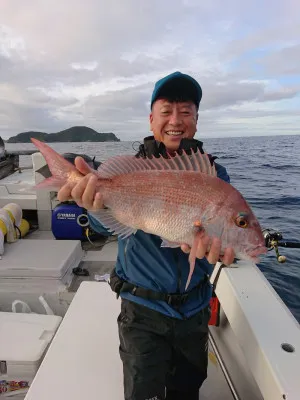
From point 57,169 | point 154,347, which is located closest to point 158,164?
point 57,169

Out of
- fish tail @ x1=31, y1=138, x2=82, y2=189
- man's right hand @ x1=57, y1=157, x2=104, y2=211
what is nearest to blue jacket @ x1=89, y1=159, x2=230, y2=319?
man's right hand @ x1=57, y1=157, x2=104, y2=211

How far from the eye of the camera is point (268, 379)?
234 centimetres

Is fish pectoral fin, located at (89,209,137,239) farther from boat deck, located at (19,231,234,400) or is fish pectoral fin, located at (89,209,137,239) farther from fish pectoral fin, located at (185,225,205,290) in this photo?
boat deck, located at (19,231,234,400)

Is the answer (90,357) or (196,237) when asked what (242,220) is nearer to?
(196,237)

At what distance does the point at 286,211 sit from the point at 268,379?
10918 millimetres

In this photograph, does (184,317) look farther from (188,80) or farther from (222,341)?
(188,80)

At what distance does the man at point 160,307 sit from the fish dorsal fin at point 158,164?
19cm

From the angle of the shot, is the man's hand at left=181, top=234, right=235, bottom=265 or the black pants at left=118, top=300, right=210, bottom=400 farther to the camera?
the black pants at left=118, top=300, right=210, bottom=400

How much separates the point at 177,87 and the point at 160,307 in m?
1.83

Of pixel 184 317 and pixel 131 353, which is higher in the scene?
pixel 184 317

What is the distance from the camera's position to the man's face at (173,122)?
9.05 ft

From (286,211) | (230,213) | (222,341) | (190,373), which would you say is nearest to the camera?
(230,213)

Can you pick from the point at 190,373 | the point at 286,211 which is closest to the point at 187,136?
the point at 190,373

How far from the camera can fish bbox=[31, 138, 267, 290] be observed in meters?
2.19
